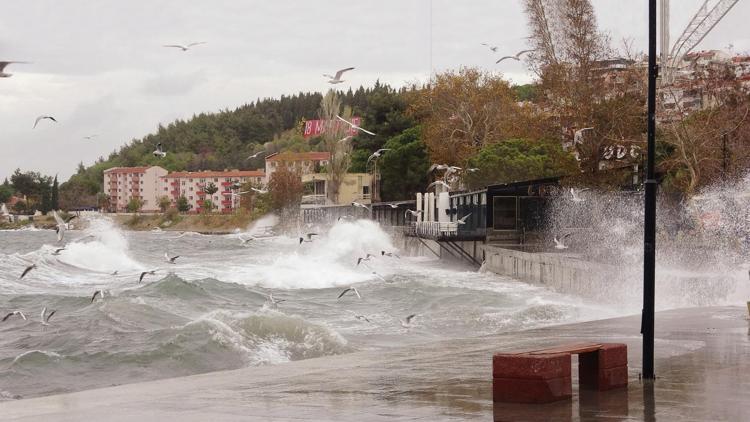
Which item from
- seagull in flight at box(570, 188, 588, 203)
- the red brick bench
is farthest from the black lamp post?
seagull in flight at box(570, 188, 588, 203)

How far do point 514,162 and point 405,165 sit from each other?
26097 mm

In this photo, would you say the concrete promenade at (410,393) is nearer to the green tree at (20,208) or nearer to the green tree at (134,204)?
the green tree at (134,204)

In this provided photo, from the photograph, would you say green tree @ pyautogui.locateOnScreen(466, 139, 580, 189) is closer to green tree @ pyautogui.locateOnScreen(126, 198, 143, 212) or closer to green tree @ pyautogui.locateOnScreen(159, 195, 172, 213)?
green tree @ pyautogui.locateOnScreen(159, 195, 172, 213)

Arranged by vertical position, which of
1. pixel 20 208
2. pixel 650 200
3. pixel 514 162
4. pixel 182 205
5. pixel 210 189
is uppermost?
pixel 514 162

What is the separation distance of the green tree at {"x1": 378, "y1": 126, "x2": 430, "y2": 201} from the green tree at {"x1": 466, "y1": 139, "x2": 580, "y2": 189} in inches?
776

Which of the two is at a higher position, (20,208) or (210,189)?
(210,189)

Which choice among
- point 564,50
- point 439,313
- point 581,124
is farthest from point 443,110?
point 439,313

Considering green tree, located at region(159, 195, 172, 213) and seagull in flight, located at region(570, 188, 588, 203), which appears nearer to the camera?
seagull in flight, located at region(570, 188, 588, 203)

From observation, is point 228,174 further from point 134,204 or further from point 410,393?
point 410,393

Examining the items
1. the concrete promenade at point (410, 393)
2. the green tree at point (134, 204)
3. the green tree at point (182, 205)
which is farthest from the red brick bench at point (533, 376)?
the green tree at point (134, 204)

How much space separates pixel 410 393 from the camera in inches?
429

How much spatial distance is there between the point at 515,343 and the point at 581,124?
39978 millimetres

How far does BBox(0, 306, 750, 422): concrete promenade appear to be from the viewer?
372 inches

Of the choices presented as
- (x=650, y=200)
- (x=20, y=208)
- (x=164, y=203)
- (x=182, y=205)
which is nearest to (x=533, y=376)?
(x=650, y=200)
